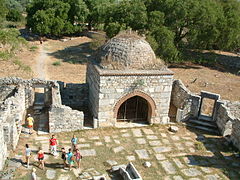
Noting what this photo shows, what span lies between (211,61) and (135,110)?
21241 millimetres

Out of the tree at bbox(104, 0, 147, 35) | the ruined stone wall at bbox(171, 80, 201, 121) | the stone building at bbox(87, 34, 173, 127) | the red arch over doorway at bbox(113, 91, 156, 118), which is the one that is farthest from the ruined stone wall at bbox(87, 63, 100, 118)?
the tree at bbox(104, 0, 147, 35)

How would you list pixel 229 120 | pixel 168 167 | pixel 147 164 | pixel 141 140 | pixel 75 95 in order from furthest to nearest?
pixel 75 95 → pixel 229 120 → pixel 141 140 → pixel 168 167 → pixel 147 164

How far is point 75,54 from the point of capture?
34.0 metres

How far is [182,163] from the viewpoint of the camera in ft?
40.3

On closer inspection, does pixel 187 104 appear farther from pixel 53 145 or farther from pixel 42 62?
pixel 42 62

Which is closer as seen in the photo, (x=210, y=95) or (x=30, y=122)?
(x=30, y=122)

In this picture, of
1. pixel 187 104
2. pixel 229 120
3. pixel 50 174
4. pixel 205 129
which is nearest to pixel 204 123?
pixel 205 129

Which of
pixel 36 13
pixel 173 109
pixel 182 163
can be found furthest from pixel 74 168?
pixel 36 13

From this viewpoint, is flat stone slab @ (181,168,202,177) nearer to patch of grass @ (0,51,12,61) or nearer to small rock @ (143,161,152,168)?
small rock @ (143,161,152,168)

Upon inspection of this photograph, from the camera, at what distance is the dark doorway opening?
51.6 ft

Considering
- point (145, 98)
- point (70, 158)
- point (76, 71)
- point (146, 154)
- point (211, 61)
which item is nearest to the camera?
point (70, 158)

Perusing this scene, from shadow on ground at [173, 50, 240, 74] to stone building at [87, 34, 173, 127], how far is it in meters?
17.2

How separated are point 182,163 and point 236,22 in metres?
23.4

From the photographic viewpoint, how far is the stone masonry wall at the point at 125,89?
46.1ft
